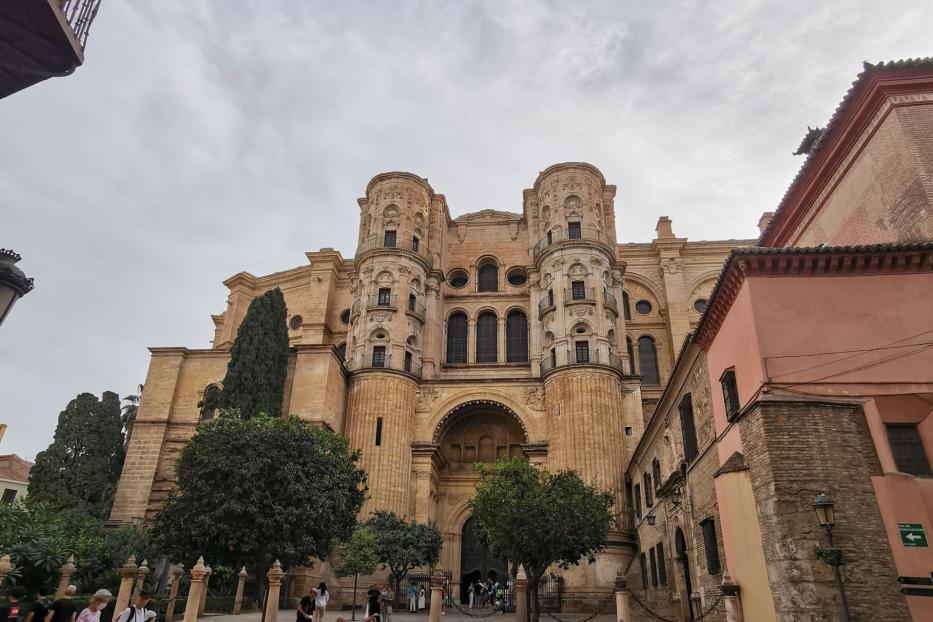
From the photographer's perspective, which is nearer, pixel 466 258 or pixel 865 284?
pixel 865 284

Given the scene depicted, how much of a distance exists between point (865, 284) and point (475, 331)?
2279cm

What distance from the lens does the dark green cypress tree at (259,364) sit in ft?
78.7

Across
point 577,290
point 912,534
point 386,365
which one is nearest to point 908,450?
point 912,534

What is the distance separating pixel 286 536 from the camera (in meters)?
16.2

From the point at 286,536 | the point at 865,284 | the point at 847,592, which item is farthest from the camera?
the point at 286,536

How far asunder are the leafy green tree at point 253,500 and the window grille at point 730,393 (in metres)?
10.8

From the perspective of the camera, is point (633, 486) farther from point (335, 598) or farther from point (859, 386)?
point (859, 386)

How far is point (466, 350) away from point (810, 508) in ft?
77.7

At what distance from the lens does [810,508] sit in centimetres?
851

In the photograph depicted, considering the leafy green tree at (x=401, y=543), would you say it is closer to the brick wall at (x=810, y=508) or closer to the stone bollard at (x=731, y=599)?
the stone bollard at (x=731, y=599)

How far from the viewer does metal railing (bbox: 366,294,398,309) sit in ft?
96.3

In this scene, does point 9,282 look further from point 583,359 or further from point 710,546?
point 583,359

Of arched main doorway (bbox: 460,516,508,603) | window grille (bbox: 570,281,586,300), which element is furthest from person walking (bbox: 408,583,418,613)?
A: window grille (bbox: 570,281,586,300)

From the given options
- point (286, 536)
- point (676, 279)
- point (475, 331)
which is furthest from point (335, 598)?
point (676, 279)
